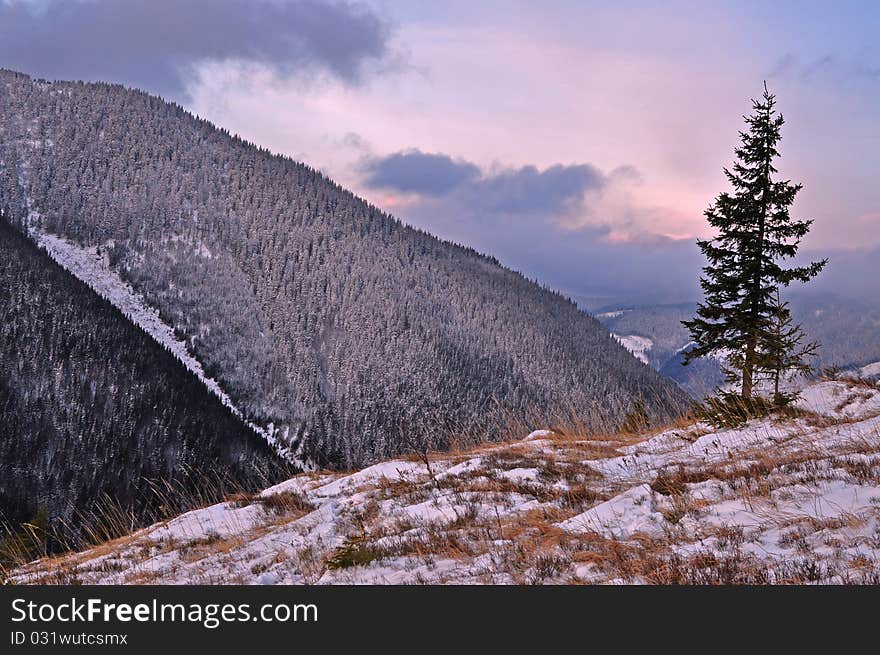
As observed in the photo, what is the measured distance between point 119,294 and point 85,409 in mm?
75892

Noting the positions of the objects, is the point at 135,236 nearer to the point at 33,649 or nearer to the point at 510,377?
the point at 510,377

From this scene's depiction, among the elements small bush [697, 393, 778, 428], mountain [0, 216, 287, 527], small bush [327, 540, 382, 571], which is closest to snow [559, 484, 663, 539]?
small bush [327, 540, 382, 571]

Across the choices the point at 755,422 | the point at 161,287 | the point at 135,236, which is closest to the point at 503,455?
the point at 755,422

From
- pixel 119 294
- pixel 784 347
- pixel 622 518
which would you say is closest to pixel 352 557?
pixel 622 518

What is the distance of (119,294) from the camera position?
577 feet

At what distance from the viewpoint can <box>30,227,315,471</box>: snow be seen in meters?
159

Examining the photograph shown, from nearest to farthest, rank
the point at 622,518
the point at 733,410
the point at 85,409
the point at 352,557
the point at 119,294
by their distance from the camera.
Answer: the point at 352,557
the point at 622,518
the point at 733,410
the point at 85,409
the point at 119,294

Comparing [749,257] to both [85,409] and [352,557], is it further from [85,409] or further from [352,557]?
[85,409]

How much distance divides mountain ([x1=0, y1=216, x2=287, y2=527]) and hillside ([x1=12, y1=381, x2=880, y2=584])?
88264mm

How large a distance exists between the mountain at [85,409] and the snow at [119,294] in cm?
1629

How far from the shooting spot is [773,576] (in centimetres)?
393

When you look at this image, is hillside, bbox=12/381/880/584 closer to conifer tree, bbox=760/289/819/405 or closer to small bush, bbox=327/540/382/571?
Result: small bush, bbox=327/540/382/571

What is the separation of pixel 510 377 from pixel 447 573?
612 ft

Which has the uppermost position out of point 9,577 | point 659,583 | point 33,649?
point 659,583
